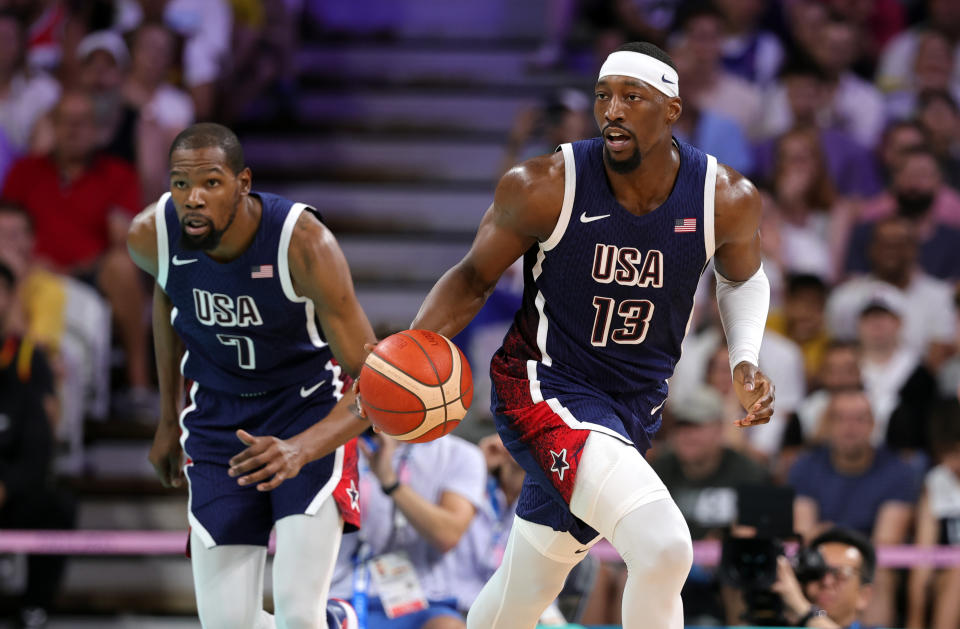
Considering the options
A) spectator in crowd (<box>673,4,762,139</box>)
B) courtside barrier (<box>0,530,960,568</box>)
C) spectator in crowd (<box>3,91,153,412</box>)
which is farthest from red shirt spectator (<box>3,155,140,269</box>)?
spectator in crowd (<box>673,4,762,139</box>)

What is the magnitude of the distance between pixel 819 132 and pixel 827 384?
2.10 meters

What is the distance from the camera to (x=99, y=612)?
6.99 meters

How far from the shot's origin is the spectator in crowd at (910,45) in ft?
28.6

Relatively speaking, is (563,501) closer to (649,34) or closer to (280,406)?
(280,406)

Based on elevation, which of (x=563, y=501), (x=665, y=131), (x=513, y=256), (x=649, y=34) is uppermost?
(x=649, y=34)

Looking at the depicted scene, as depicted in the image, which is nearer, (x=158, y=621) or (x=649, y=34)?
(x=158, y=621)

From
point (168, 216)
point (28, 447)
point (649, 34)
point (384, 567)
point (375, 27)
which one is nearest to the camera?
point (168, 216)

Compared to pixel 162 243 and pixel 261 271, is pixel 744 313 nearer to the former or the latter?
pixel 261 271

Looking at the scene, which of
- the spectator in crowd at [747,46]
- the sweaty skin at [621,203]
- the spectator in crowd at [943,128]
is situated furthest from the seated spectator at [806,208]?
the sweaty skin at [621,203]

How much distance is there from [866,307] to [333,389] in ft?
12.3

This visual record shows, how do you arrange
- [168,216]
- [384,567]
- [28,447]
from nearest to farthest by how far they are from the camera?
[168,216]
[384,567]
[28,447]

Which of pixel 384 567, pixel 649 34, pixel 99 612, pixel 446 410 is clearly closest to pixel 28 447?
pixel 99 612

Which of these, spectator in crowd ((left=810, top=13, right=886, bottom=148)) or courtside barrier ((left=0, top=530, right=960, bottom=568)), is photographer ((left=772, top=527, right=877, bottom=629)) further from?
spectator in crowd ((left=810, top=13, right=886, bottom=148))

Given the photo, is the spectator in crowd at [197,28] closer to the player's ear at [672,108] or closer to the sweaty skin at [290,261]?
the sweaty skin at [290,261]
